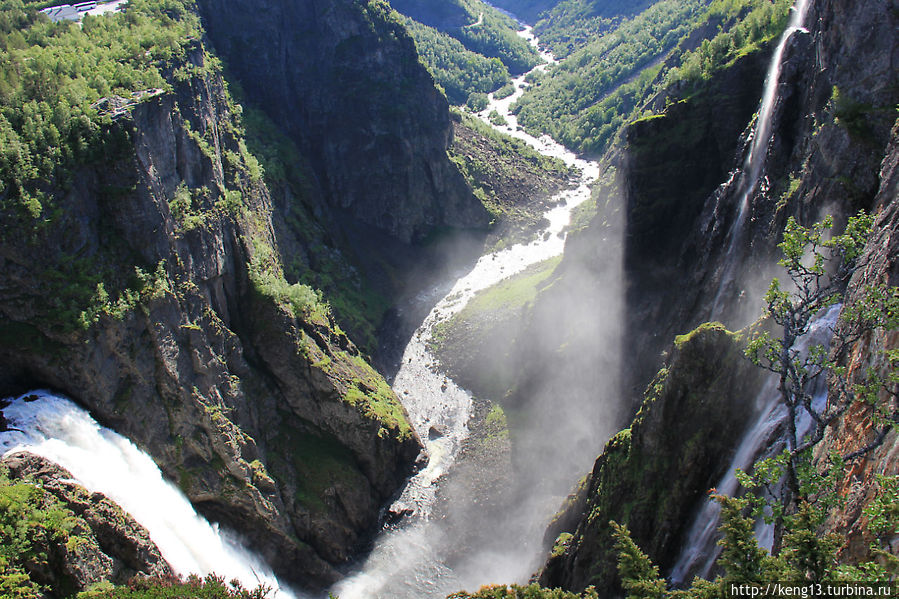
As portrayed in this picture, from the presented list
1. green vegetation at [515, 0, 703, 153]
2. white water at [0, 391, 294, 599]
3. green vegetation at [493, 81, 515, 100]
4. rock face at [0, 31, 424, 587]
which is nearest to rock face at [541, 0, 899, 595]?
rock face at [0, 31, 424, 587]

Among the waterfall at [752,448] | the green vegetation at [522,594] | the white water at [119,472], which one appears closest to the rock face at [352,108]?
the white water at [119,472]

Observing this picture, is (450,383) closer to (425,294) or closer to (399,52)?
(425,294)

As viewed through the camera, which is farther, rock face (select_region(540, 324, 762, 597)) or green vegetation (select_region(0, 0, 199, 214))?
green vegetation (select_region(0, 0, 199, 214))

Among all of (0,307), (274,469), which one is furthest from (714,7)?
(0,307)

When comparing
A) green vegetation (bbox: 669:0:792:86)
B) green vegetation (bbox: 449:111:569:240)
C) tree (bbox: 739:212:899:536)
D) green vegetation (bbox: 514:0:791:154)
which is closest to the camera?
tree (bbox: 739:212:899:536)

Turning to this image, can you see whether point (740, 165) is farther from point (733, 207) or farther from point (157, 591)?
point (157, 591)

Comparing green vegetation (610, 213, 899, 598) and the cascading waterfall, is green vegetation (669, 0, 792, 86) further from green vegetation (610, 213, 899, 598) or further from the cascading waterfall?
green vegetation (610, 213, 899, 598)
